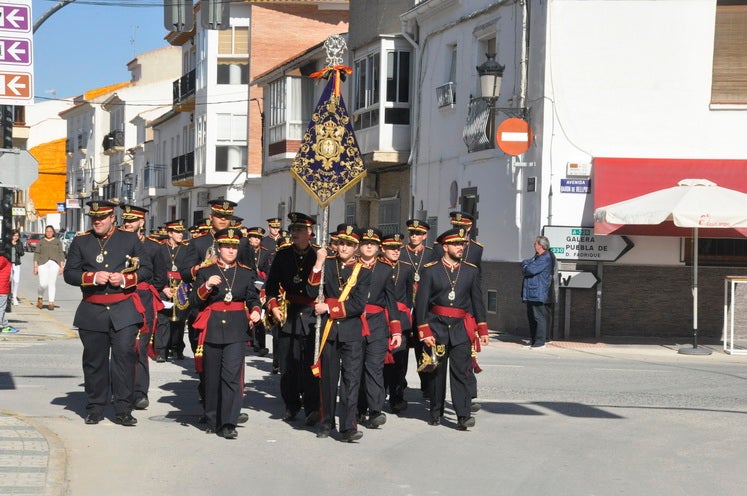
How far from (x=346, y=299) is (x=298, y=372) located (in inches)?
45.4

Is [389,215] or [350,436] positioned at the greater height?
[389,215]

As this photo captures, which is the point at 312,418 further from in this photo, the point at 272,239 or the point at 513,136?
the point at 513,136

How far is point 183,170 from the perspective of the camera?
57.5 metres

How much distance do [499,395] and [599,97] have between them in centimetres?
1006

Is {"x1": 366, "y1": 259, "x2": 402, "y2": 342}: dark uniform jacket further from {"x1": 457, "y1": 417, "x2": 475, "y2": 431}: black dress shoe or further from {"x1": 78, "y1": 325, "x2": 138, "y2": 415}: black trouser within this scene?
{"x1": 78, "y1": 325, "x2": 138, "y2": 415}: black trouser

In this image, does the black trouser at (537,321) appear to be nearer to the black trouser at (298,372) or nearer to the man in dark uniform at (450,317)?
the man in dark uniform at (450,317)

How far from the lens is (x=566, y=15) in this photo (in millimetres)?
22328

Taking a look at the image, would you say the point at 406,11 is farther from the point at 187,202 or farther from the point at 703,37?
the point at 187,202

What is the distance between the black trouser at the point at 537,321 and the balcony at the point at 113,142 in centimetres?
6472

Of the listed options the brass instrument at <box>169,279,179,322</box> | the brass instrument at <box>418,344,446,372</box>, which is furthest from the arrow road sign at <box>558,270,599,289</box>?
the brass instrument at <box>418,344,446,372</box>

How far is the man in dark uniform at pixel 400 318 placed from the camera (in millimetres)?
12219

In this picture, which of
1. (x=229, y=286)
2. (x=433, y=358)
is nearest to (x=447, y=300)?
(x=433, y=358)

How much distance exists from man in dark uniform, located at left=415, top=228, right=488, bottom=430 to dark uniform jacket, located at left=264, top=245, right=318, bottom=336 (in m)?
1.01

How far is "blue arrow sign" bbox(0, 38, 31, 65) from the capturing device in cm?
1061
